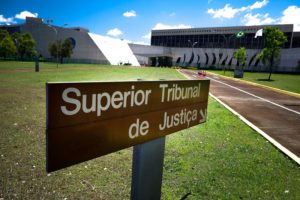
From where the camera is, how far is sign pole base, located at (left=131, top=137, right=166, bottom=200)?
7.14 feet

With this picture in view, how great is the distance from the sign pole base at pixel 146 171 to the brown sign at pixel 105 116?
13cm

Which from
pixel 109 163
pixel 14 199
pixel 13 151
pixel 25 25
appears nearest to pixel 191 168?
pixel 109 163

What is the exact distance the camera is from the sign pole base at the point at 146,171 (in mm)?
2176

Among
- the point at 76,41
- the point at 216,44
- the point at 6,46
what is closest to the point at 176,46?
the point at 216,44

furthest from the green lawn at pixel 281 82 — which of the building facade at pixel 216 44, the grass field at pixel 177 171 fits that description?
the building facade at pixel 216 44

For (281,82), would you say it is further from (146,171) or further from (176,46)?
(176,46)

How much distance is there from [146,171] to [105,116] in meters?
0.77

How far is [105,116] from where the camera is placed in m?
1.75

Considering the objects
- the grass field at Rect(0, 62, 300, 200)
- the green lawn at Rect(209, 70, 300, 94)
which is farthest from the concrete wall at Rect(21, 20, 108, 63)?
the grass field at Rect(0, 62, 300, 200)

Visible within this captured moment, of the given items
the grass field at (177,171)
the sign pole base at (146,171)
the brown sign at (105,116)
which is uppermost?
the brown sign at (105,116)

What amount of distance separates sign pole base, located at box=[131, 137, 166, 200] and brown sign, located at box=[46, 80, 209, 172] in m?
0.13

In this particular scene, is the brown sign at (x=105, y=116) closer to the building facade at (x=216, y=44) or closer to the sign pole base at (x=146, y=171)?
the sign pole base at (x=146, y=171)

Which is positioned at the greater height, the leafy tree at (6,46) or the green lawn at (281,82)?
the leafy tree at (6,46)

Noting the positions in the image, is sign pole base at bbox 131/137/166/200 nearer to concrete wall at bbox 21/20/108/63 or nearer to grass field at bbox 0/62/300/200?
grass field at bbox 0/62/300/200
